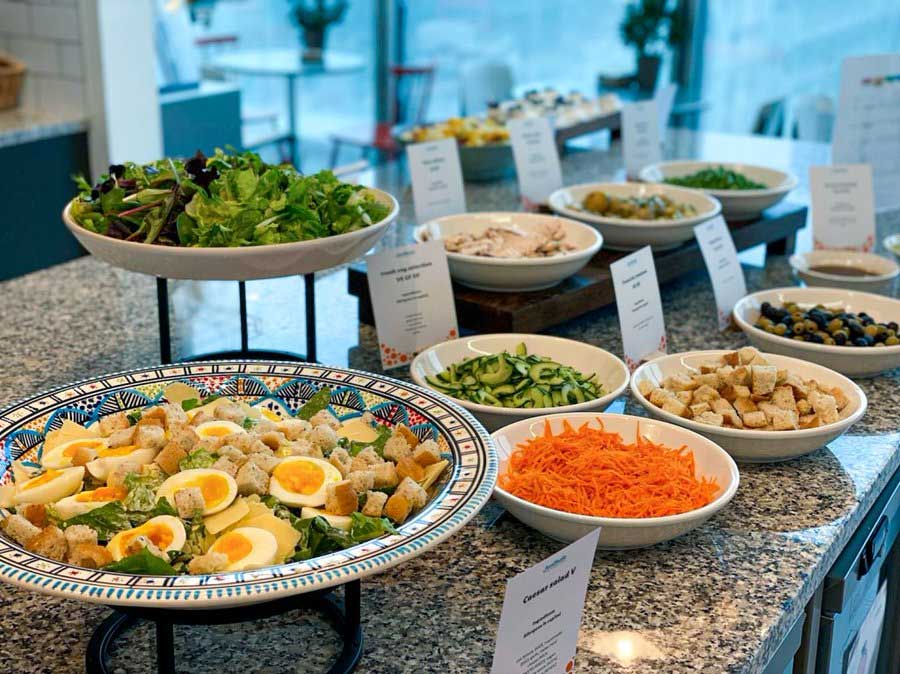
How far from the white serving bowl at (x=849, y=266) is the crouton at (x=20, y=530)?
154cm

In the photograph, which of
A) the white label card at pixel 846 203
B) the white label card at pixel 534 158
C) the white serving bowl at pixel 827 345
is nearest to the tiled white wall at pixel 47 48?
the white label card at pixel 534 158

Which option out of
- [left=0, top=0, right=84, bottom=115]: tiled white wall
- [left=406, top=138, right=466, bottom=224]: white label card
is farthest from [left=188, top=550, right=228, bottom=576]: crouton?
[left=0, top=0, right=84, bottom=115]: tiled white wall

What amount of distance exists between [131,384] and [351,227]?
1.34 feet

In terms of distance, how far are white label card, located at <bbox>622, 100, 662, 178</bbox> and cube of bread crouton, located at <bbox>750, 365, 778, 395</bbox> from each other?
1427 millimetres

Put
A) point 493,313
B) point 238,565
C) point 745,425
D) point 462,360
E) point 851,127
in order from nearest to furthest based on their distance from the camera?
1. point 238,565
2. point 745,425
3. point 462,360
4. point 493,313
5. point 851,127

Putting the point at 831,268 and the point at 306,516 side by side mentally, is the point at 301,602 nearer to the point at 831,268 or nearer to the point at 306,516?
the point at 306,516

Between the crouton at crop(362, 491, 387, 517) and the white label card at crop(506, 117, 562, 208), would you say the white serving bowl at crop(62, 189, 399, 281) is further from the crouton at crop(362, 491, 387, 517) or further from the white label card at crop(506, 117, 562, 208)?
the white label card at crop(506, 117, 562, 208)

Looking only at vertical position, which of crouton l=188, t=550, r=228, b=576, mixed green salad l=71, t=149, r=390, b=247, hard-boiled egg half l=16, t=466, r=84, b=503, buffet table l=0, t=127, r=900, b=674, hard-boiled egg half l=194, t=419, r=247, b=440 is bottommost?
buffet table l=0, t=127, r=900, b=674

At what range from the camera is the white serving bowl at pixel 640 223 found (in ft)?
6.23

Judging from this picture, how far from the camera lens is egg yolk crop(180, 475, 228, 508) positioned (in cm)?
90

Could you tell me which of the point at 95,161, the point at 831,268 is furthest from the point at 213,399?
the point at 95,161

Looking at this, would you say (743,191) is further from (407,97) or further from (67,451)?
(407,97)

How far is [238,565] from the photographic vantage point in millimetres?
827

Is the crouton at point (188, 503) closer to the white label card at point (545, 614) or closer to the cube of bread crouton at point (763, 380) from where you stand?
the white label card at point (545, 614)
